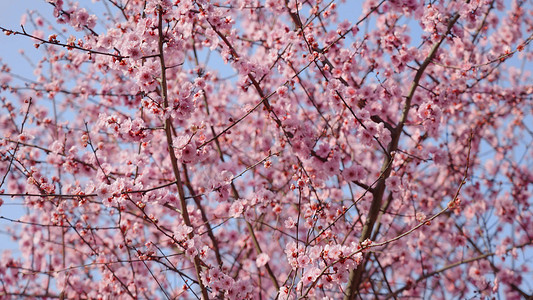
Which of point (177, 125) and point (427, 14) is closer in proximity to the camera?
point (427, 14)

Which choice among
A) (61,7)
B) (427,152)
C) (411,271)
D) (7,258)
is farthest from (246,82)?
(7,258)

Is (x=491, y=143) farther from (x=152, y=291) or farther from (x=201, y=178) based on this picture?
(x=152, y=291)

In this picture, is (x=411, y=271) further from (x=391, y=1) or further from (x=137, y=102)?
(x=137, y=102)

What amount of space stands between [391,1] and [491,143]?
16.3 feet

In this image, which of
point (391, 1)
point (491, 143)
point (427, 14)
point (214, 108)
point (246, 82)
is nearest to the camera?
point (246, 82)

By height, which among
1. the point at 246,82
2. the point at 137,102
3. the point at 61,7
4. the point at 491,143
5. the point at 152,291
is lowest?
the point at 152,291

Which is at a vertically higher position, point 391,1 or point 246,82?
point 391,1

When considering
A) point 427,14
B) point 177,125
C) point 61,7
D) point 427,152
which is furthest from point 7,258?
point 427,14

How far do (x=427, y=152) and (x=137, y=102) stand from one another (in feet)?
12.9

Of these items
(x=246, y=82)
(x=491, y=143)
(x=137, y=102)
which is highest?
(x=491, y=143)

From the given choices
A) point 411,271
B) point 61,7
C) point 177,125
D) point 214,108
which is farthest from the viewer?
point 411,271

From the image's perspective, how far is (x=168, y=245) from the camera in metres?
6.52

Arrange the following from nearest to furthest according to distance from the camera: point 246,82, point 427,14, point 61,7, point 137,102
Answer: point 61,7
point 246,82
point 427,14
point 137,102

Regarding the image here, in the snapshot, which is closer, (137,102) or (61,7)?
(61,7)
